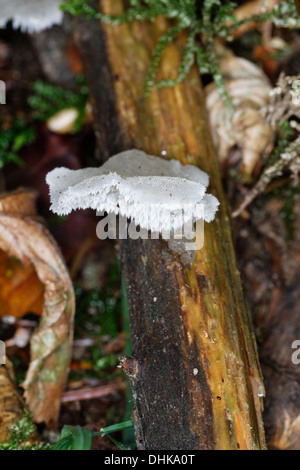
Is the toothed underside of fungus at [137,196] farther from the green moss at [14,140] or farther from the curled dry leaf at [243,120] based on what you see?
the green moss at [14,140]

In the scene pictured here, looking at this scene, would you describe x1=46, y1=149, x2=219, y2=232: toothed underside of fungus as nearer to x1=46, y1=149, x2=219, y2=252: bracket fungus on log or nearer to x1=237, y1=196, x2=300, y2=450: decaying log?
x1=46, y1=149, x2=219, y2=252: bracket fungus on log

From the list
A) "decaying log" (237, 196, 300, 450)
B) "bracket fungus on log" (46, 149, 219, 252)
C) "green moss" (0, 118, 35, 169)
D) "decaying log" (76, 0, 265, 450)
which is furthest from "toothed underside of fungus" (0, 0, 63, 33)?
"decaying log" (237, 196, 300, 450)

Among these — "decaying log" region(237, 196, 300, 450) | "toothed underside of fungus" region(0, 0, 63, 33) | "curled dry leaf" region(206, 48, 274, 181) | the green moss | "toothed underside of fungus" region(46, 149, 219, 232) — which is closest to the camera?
"toothed underside of fungus" region(46, 149, 219, 232)

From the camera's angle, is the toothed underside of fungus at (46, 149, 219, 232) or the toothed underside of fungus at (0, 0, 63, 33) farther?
the toothed underside of fungus at (0, 0, 63, 33)

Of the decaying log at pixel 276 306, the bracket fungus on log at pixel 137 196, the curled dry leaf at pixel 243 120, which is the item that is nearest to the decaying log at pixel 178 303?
the curled dry leaf at pixel 243 120

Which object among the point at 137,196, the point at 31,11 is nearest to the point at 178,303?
the point at 137,196

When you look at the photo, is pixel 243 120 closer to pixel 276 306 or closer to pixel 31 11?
pixel 276 306

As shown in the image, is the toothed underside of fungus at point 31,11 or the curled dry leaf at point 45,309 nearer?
the curled dry leaf at point 45,309

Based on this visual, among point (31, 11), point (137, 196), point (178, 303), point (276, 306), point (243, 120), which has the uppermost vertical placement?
point (31, 11)
